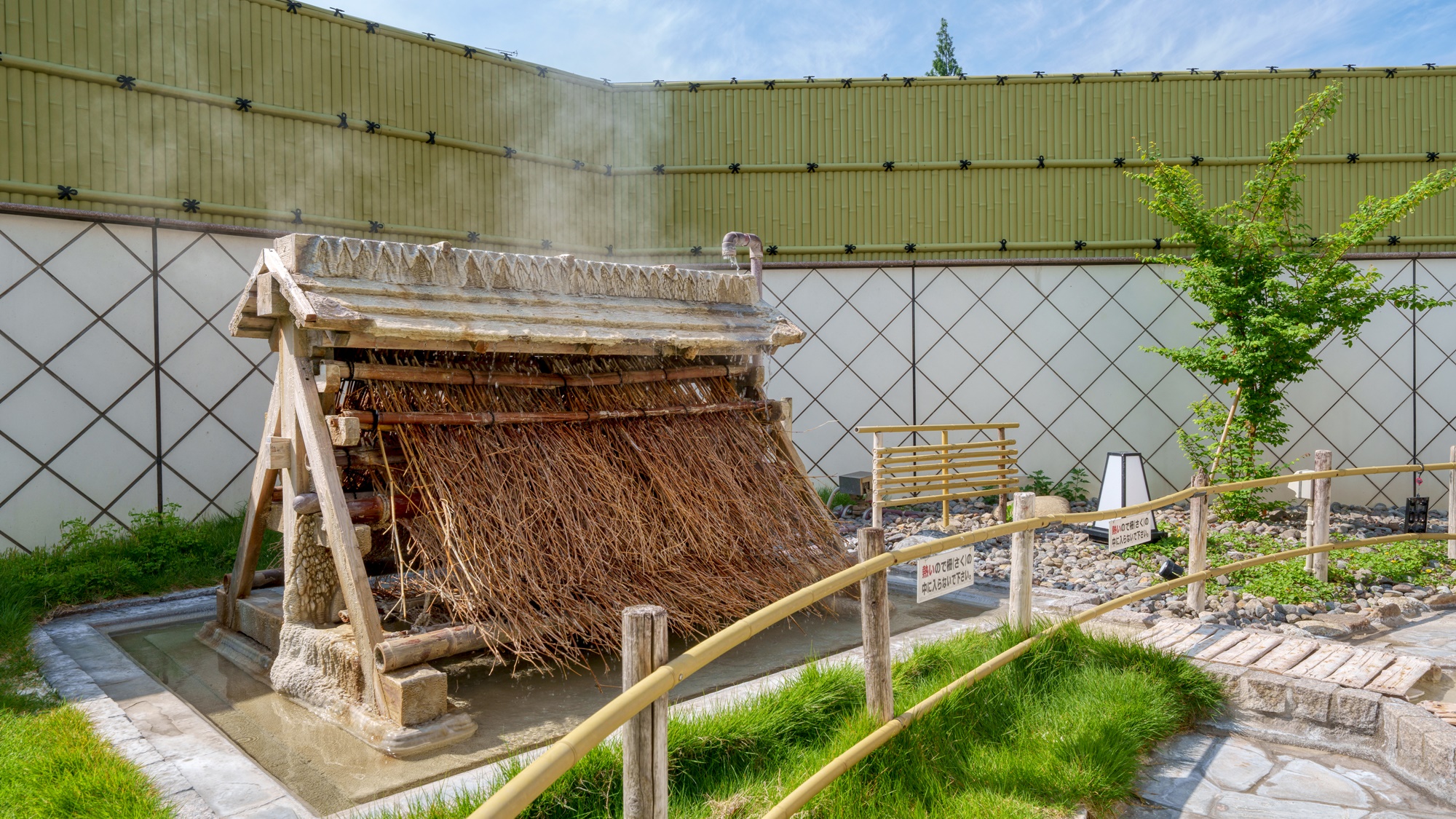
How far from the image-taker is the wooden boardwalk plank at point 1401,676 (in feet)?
9.95

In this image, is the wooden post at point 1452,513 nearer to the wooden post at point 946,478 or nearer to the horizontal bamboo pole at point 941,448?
the horizontal bamboo pole at point 941,448

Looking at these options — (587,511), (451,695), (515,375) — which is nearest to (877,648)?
(587,511)

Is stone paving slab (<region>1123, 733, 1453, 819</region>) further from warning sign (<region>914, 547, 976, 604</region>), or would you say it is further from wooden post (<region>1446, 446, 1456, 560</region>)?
wooden post (<region>1446, 446, 1456, 560</region>)

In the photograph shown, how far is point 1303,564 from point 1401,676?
2.24 metres

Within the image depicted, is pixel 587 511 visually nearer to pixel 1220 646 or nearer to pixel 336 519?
pixel 336 519

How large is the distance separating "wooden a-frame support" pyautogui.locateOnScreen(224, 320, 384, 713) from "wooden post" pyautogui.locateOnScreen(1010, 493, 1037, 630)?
2317 mm

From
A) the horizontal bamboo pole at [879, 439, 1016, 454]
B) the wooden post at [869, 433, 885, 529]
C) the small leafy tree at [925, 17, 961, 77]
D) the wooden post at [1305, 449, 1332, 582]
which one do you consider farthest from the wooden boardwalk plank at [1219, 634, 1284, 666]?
the small leafy tree at [925, 17, 961, 77]

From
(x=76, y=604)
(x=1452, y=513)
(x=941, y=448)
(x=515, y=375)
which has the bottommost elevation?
(x=76, y=604)

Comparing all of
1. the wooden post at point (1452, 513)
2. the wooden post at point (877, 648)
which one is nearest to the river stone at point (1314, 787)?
the wooden post at point (877, 648)

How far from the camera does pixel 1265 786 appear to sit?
8.77 feet

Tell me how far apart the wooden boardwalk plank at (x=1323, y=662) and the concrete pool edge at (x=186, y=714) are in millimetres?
1071

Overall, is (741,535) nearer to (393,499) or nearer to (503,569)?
(503,569)

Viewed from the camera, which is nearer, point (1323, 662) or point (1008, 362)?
point (1323, 662)

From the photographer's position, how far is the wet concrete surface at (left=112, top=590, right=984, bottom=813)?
2.63 meters
